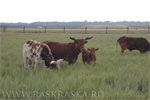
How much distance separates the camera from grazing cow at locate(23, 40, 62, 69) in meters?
6.75

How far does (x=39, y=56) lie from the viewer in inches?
277

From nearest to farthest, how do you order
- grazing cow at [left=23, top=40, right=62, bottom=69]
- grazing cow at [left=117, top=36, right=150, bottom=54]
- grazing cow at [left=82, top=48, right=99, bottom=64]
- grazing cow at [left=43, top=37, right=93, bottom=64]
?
1. grazing cow at [left=23, top=40, right=62, bottom=69]
2. grazing cow at [left=82, top=48, right=99, bottom=64]
3. grazing cow at [left=43, top=37, right=93, bottom=64]
4. grazing cow at [left=117, top=36, right=150, bottom=54]

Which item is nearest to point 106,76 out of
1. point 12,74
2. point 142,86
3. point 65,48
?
point 142,86

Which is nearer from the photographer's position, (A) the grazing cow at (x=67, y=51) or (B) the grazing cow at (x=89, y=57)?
(B) the grazing cow at (x=89, y=57)

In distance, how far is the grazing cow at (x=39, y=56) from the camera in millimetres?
6752

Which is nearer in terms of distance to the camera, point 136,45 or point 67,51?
point 67,51

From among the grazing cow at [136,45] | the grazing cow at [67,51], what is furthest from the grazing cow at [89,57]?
the grazing cow at [136,45]

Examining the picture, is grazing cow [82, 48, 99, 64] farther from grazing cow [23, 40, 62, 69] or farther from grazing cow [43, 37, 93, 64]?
grazing cow [23, 40, 62, 69]

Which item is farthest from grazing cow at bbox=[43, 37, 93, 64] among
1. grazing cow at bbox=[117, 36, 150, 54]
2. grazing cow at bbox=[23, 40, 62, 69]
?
grazing cow at bbox=[117, 36, 150, 54]

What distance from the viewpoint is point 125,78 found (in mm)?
5629

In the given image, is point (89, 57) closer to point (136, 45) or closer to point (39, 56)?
point (39, 56)

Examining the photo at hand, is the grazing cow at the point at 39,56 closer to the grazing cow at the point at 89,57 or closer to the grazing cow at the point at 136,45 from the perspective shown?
the grazing cow at the point at 89,57

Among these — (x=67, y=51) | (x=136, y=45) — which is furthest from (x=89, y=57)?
(x=136, y=45)

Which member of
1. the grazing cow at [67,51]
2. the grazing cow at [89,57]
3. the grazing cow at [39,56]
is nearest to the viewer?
the grazing cow at [39,56]
